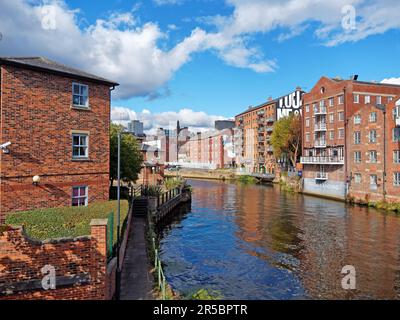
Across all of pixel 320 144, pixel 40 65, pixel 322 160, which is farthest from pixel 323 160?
pixel 40 65

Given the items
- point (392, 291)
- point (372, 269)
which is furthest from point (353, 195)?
point (392, 291)

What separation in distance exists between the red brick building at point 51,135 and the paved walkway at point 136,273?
4.46 meters

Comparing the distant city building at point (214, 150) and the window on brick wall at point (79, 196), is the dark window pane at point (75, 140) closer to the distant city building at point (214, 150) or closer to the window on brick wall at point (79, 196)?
the window on brick wall at point (79, 196)

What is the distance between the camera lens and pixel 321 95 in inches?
2071

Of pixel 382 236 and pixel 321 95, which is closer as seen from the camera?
pixel 382 236

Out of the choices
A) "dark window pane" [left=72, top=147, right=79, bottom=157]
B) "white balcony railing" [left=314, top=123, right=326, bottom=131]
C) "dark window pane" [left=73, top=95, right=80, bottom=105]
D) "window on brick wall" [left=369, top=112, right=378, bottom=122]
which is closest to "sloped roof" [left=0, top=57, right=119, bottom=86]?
"dark window pane" [left=73, top=95, right=80, bottom=105]

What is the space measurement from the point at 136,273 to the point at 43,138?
362 inches

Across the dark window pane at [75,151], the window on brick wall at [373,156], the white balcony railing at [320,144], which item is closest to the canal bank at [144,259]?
the dark window pane at [75,151]

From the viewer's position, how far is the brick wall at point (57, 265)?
323 inches

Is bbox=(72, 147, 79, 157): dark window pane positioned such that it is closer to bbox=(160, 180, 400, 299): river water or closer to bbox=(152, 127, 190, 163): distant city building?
bbox=(160, 180, 400, 299): river water

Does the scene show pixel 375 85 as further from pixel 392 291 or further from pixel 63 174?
pixel 63 174

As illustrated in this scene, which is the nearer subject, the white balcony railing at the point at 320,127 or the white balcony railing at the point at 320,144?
the white balcony railing at the point at 320,144

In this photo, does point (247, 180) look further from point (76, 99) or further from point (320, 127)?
point (76, 99)
